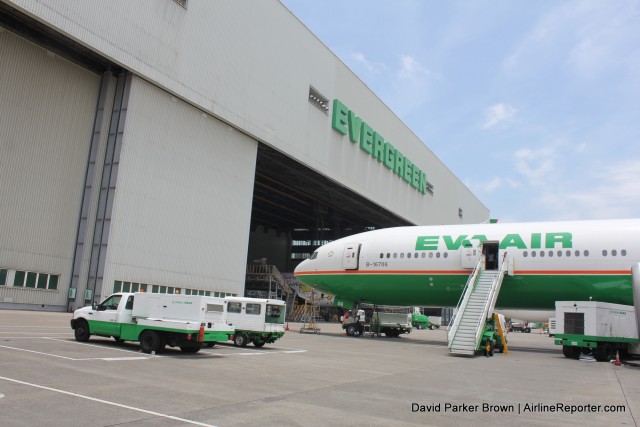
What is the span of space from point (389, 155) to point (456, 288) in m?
32.0

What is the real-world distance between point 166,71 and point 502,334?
950 inches

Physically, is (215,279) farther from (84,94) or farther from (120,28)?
(120,28)

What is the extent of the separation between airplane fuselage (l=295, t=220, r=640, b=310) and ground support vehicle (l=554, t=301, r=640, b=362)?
6.96 feet

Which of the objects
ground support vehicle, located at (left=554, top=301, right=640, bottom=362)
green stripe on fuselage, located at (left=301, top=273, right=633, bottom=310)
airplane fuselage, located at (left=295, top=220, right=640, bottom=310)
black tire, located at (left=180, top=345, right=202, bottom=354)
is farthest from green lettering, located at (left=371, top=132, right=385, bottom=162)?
black tire, located at (left=180, top=345, right=202, bottom=354)

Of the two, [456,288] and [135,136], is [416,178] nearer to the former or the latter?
[456,288]

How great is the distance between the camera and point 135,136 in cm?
3106

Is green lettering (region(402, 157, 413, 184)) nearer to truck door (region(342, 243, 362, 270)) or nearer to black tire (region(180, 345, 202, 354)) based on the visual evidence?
truck door (region(342, 243, 362, 270))

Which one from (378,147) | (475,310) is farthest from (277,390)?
(378,147)

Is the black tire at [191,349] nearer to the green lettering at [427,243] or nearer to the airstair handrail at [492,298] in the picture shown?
the airstair handrail at [492,298]

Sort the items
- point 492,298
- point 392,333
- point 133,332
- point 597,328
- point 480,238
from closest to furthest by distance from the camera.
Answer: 1. point 133,332
2. point 597,328
3. point 492,298
4. point 480,238
5. point 392,333

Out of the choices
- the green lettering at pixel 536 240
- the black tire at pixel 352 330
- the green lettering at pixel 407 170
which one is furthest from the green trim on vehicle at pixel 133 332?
the green lettering at pixel 407 170

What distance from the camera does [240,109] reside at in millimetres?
37344

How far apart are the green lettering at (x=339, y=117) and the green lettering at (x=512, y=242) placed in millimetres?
24426

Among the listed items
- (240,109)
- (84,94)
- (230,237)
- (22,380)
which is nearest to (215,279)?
(230,237)
